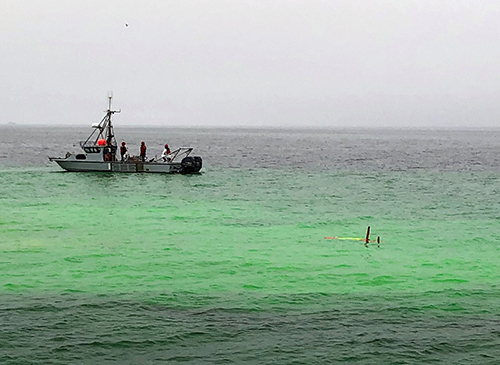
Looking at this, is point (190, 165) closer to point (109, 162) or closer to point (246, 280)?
point (109, 162)

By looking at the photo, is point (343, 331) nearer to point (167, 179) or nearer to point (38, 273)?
point (38, 273)

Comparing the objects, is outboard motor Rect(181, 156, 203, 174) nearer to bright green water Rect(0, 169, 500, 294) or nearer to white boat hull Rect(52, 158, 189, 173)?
white boat hull Rect(52, 158, 189, 173)

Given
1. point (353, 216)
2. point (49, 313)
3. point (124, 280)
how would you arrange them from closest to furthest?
point (49, 313)
point (124, 280)
point (353, 216)

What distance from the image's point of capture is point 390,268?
23609mm

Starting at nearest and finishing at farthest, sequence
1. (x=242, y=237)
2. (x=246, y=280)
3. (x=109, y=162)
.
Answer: (x=246, y=280) < (x=242, y=237) < (x=109, y=162)

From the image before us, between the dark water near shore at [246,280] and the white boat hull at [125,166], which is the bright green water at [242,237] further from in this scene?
the white boat hull at [125,166]

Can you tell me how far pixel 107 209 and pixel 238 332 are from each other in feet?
80.8

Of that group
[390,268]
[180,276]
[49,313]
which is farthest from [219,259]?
[49,313]

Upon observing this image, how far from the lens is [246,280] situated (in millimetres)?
21578

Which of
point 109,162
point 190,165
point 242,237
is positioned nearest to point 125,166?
point 109,162

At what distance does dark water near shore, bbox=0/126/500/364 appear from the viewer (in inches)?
Answer: 603

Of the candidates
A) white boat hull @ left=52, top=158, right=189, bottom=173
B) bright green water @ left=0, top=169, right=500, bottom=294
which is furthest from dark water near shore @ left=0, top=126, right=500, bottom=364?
white boat hull @ left=52, top=158, right=189, bottom=173

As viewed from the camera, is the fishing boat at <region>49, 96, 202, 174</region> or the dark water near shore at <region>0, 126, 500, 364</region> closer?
the dark water near shore at <region>0, 126, 500, 364</region>

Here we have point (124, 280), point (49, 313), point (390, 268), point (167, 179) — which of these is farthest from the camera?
point (167, 179)
